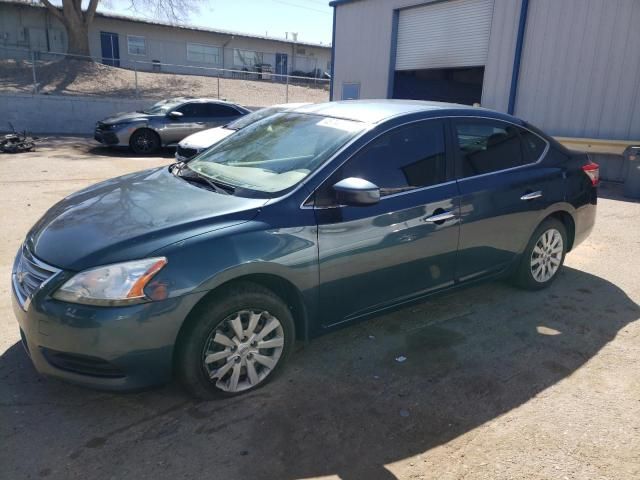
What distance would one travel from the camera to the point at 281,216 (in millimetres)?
2990

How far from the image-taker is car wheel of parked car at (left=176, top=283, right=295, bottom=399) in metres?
2.77

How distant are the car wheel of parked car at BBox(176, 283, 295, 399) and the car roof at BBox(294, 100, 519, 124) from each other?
1.53m

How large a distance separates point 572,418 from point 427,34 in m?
14.6

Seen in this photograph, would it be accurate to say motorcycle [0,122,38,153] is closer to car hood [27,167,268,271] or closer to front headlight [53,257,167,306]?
car hood [27,167,268,271]

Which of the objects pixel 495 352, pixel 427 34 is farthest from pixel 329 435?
pixel 427 34

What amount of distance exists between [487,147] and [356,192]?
165cm

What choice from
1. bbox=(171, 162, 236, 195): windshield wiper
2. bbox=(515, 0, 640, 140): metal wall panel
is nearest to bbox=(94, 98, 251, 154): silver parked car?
bbox=(515, 0, 640, 140): metal wall panel

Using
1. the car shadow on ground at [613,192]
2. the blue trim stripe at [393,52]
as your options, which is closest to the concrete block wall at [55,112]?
the blue trim stripe at [393,52]

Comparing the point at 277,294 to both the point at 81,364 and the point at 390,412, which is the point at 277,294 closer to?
the point at 390,412

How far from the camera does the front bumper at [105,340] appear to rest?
2531mm

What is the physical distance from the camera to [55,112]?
18000mm

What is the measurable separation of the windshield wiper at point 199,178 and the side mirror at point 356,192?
706 millimetres

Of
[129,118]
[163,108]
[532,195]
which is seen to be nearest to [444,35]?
[163,108]

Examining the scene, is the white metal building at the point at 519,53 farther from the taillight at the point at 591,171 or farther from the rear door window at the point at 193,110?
the taillight at the point at 591,171
